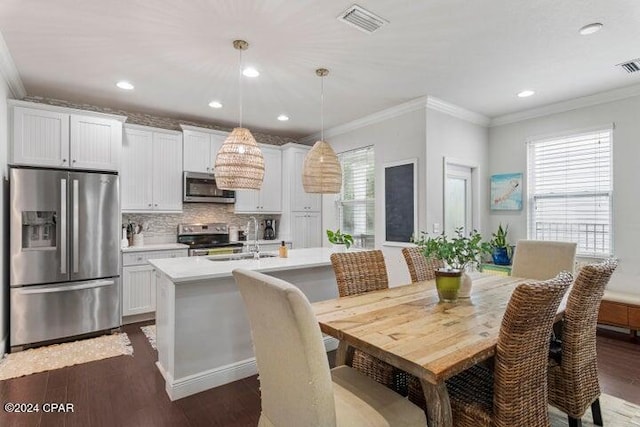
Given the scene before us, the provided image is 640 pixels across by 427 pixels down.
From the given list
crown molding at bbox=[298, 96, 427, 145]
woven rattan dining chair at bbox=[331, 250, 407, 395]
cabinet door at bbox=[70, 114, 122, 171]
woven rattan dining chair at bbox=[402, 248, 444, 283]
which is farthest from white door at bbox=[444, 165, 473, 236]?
cabinet door at bbox=[70, 114, 122, 171]

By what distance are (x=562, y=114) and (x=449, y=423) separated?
170 inches

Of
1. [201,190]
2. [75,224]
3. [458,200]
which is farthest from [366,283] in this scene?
[201,190]

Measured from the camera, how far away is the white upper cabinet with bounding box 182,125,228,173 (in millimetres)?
4777

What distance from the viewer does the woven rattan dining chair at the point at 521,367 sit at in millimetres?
1391

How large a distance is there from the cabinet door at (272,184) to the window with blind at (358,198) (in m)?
1.02

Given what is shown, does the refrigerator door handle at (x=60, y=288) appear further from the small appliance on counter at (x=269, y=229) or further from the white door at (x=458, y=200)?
the white door at (x=458, y=200)

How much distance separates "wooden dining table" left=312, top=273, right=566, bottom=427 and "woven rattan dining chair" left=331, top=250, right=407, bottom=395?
0.13 m

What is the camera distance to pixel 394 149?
14.8 feet

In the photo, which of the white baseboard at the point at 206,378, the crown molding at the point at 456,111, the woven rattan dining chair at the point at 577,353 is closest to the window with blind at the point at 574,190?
the crown molding at the point at 456,111

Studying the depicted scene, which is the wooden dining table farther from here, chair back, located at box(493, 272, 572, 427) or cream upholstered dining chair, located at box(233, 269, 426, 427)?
cream upholstered dining chair, located at box(233, 269, 426, 427)

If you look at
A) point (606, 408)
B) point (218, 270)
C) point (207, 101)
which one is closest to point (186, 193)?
point (207, 101)

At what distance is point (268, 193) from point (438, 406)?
14.7 ft

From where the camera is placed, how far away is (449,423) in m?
1.44

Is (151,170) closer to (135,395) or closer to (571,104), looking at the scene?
(135,395)
